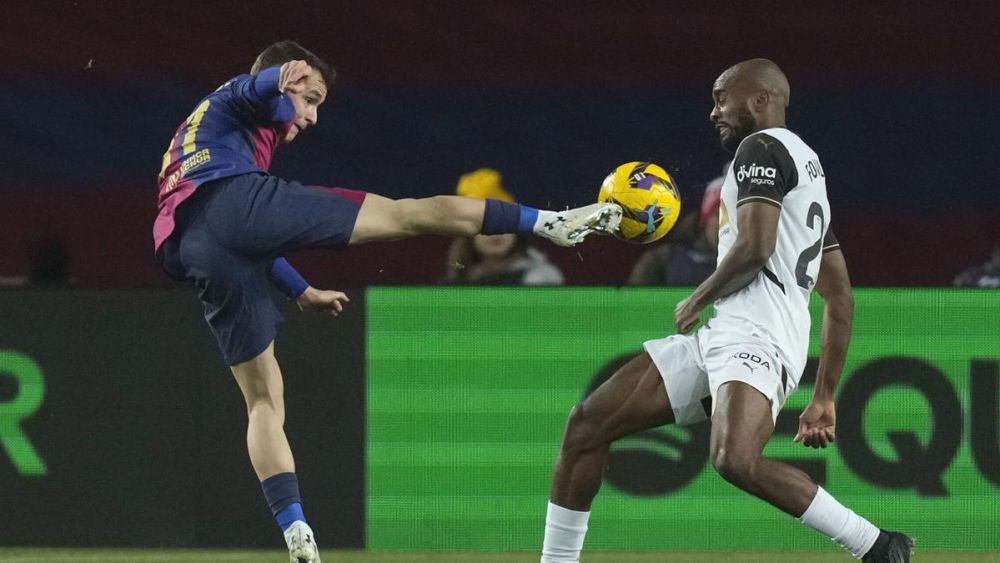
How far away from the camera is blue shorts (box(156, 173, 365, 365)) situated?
690 cm

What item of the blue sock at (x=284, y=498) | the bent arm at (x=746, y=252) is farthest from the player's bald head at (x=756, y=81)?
the blue sock at (x=284, y=498)

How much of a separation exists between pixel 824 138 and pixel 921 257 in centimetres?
80

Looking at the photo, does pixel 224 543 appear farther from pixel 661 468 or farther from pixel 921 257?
pixel 921 257

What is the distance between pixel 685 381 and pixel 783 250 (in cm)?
53

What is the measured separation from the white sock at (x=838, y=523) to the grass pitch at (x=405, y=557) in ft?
6.61

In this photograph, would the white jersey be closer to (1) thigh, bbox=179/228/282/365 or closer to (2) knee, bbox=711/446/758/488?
(2) knee, bbox=711/446/758/488

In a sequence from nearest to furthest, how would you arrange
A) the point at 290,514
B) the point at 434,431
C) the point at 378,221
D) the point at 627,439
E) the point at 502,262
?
the point at 378,221
the point at 290,514
the point at 627,439
the point at 434,431
the point at 502,262

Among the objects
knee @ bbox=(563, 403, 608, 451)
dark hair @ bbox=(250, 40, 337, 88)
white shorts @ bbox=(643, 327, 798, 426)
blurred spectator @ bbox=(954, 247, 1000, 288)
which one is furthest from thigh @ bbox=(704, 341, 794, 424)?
blurred spectator @ bbox=(954, 247, 1000, 288)

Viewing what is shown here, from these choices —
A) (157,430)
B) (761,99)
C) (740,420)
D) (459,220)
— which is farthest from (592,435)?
(157,430)

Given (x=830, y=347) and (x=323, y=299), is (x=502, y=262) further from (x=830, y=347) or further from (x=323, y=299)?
(x=830, y=347)

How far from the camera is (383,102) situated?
35.6 feet

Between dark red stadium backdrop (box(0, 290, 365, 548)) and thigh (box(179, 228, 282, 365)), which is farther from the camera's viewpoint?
dark red stadium backdrop (box(0, 290, 365, 548))

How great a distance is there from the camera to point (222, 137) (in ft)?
23.4

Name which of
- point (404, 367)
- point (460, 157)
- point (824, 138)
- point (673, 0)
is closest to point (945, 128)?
point (824, 138)
